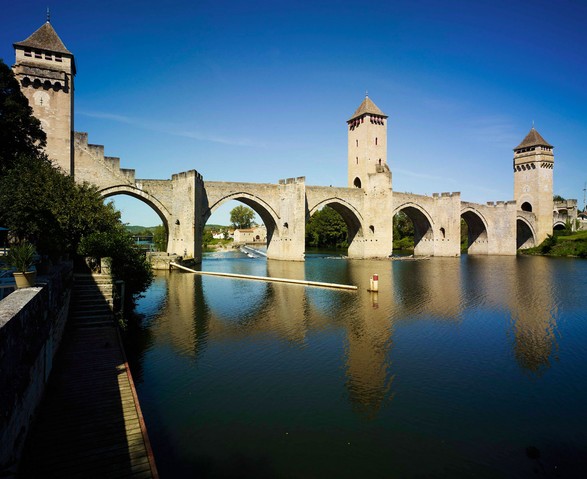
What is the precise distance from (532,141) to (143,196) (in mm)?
A: 53785

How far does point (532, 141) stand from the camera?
57.7 m

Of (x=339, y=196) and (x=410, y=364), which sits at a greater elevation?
(x=339, y=196)

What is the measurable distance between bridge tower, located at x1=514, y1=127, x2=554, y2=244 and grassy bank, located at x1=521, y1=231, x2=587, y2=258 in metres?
3.01

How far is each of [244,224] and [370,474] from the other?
10206 cm

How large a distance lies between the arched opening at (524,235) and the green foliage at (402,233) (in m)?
16.0

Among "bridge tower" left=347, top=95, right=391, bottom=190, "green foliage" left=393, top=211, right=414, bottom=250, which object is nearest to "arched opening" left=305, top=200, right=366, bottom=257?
"green foliage" left=393, top=211, right=414, bottom=250

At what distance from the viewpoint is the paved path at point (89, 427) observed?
4.97 m

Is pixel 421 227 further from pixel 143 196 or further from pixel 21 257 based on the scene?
pixel 21 257

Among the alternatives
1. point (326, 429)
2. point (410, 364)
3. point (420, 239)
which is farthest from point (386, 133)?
point (326, 429)

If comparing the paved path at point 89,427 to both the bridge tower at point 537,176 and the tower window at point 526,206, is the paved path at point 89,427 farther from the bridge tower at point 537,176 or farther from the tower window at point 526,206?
the tower window at point 526,206

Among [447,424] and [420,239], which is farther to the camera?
[420,239]

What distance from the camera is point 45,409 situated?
20.3 feet

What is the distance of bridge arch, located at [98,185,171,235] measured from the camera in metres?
30.0

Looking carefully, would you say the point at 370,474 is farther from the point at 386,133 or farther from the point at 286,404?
the point at 386,133
